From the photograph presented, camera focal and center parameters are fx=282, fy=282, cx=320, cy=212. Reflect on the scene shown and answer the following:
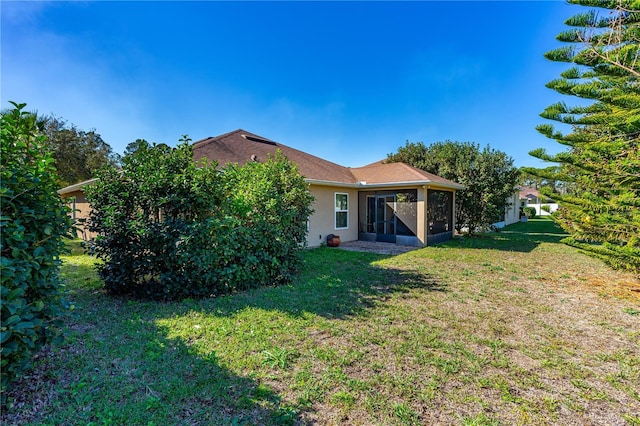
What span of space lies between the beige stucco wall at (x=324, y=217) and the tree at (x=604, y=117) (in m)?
7.65

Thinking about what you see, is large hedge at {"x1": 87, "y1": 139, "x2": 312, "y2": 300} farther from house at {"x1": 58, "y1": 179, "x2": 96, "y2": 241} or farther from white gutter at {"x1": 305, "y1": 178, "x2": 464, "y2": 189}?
white gutter at {"x1": 305, "y1": 178, "x2": 464, "y2": 189}

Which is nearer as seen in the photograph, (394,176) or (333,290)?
(333,290)

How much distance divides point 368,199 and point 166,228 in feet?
35.2

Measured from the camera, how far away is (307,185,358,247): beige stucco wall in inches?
489

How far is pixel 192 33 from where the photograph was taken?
9.04 m

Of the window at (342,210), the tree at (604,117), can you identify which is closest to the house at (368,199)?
the window at (342,210)

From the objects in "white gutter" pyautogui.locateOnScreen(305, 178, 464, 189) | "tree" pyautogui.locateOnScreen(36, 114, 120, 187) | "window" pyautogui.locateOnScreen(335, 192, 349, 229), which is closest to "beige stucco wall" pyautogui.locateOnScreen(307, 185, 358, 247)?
"window" pyautogui.locateOnScreen(335, 192, 349, 229)

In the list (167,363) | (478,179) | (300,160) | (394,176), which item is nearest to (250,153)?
(300,160)

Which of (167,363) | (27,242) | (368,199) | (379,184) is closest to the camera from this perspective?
(27,242)

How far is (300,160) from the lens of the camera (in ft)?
46.5

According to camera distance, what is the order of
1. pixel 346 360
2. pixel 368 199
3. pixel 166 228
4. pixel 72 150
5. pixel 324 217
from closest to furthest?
pixel 346 360 → pixel 166 228 → pixel 324 217 → pixel 368 199 → pixel 72 150

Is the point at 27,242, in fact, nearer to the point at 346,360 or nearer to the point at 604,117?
the point at 346,360

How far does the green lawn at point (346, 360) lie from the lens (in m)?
2.55

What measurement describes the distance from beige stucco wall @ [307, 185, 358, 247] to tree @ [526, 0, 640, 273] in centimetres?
765
